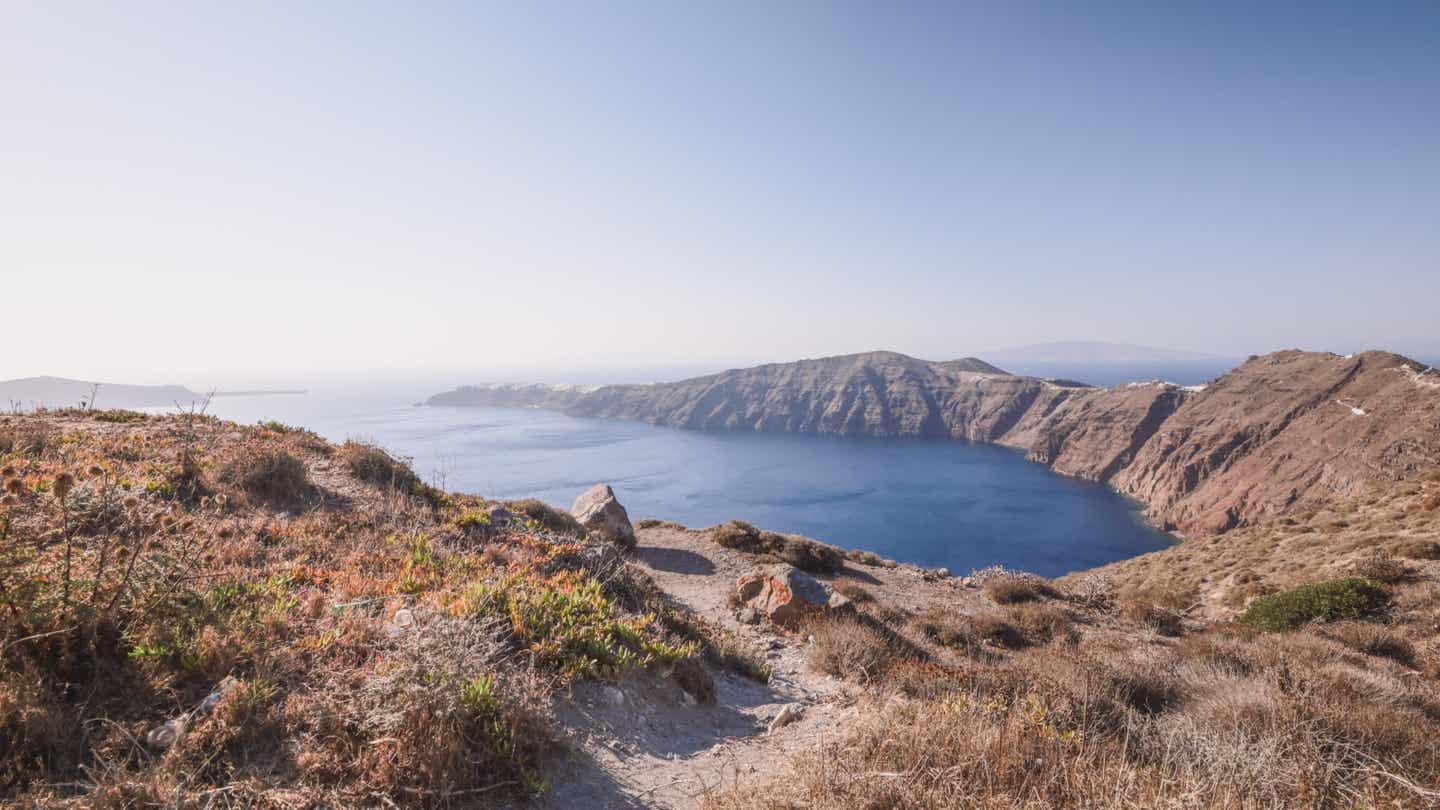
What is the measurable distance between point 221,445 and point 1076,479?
9721 cm

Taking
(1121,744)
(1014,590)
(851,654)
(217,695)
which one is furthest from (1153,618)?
(217,695)

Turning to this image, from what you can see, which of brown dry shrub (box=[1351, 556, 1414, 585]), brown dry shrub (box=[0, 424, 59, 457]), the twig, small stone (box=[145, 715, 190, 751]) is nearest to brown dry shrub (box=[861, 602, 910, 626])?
small stone (box=[145, 715, 190, 751])

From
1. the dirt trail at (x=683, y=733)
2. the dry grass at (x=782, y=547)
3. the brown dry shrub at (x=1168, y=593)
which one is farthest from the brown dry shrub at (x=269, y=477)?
the brown dry shrub at (x=1168, y=593)

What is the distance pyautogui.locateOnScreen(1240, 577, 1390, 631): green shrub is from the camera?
11.1 meters

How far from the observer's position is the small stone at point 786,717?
545 cm

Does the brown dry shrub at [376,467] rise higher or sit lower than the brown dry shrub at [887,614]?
higher

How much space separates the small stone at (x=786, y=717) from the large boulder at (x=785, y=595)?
16.0 ft

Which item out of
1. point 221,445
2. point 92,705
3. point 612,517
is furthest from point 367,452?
point 92,705

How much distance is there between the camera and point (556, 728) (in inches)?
159

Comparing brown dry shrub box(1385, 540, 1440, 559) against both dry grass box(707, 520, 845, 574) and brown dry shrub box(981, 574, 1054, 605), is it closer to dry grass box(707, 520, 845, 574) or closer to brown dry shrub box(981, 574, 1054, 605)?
brown dry shrub box(981, 574, 1054, 605)

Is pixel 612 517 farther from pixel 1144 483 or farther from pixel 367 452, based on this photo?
pixel 1144 483

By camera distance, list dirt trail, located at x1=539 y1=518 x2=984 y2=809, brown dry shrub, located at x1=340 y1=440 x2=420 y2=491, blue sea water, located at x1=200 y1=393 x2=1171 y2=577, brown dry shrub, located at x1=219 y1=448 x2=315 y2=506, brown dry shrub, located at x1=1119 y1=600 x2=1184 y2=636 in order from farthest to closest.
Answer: blue sea water, located at x1=200 y1=393 x2=1171 y2=577 < brown dry shrub, located at x1=1119 y1=600 x2=1184 y2=636 < brown dry shrub, located at x1=340 y1=440 x2=420 y2=491 < brown dry shrub, located at x1=219 y1=448 x2=315 y2=506 < dirt trail, located at x1=539 y1=518 x2=984 y2=809

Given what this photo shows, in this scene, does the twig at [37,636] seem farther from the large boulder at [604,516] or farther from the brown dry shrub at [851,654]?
the large boulder at [604,516]

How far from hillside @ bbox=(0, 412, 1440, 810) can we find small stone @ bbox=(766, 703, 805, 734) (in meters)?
0.03
